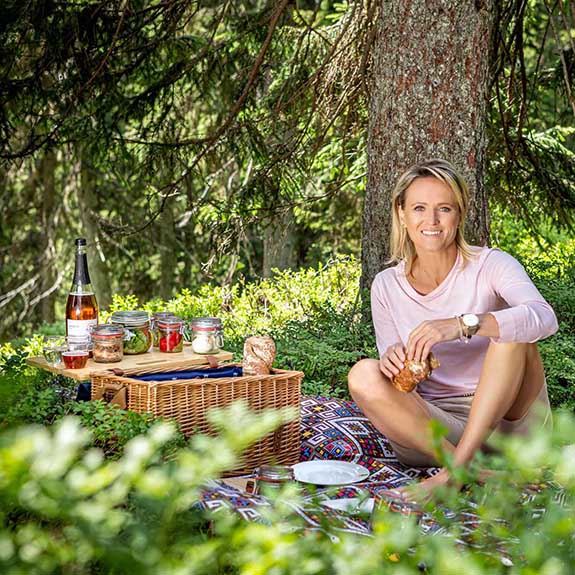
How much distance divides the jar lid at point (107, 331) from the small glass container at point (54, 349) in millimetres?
139

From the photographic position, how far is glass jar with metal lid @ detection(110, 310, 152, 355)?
390 cm

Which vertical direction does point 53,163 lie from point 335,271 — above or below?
above

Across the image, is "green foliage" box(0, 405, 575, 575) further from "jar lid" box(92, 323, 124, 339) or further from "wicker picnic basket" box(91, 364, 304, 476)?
"jar lid" box(92, 323, 124, 339)

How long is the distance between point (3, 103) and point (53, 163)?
556 centimetres

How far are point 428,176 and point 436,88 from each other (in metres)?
1.70

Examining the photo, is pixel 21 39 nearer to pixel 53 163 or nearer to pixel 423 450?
pixel 423 450

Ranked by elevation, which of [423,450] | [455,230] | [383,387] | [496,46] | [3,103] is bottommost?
[423,450]

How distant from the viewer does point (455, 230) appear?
3771 mm

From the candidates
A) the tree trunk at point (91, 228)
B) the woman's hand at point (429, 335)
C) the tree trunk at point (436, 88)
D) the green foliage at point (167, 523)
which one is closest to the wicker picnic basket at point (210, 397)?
the woman's hand at point (429, 335)

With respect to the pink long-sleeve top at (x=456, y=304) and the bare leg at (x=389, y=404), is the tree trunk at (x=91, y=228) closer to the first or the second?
the pink long-sleeve top at (x=456, y=304)

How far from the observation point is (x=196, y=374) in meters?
3.73

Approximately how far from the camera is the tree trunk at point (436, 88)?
17.5 feet

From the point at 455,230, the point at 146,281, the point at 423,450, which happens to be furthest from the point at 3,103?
the point at 146,281

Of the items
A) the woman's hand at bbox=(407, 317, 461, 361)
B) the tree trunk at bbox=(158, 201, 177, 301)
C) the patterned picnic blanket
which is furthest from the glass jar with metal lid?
the tree trunk at bbox=(158, 201, 177, 301)
